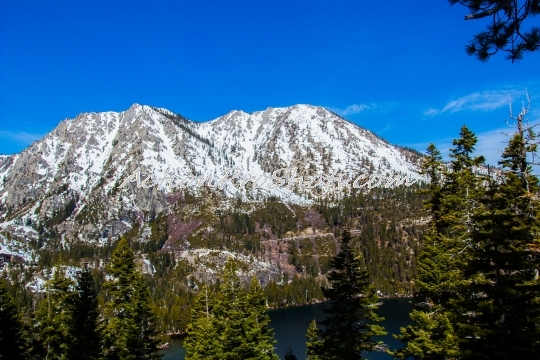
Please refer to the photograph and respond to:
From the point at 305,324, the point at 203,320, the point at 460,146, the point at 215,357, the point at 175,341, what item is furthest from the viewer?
the point at 305,324

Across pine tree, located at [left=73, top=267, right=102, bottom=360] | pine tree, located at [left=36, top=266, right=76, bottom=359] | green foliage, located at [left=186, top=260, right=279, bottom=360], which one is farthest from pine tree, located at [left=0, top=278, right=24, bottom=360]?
green foliage, located at [left=186, top=260, right=279, bottom=360]

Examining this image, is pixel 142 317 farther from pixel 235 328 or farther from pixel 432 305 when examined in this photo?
pixel 432 305

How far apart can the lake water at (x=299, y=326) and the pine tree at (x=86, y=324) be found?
6750 centimetres

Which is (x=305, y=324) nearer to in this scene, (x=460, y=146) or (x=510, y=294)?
(x=460, y=146)

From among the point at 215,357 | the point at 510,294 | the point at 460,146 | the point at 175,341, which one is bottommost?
the point at 175,341

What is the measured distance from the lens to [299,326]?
137375mm

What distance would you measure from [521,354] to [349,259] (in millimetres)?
12543

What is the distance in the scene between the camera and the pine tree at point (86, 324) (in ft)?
107

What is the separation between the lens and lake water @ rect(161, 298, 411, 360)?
98375 millimetres

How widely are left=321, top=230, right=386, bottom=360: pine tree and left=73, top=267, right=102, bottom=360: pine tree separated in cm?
1924

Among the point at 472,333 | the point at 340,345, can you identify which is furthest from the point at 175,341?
the point at 472,333

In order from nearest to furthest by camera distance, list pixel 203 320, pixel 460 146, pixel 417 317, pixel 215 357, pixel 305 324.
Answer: pixel 417 317 < pixel 460 146 < pixel 215 357 < pixel 203 320 < pixel 305 324

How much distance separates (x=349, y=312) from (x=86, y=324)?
21.9 m

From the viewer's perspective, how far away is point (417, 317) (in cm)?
2772
